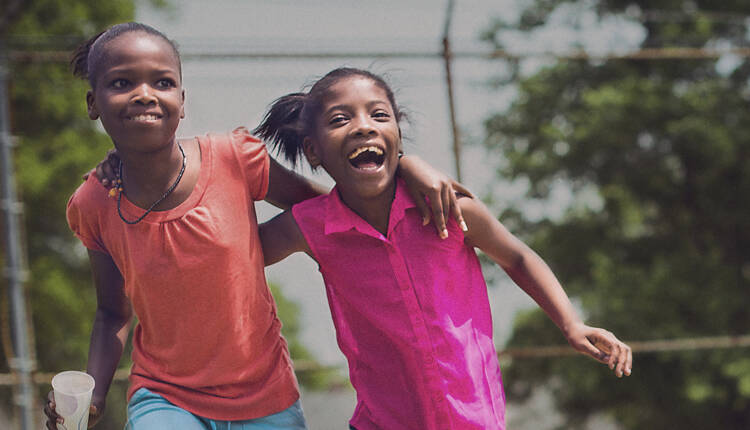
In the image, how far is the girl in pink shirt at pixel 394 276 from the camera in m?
1.46

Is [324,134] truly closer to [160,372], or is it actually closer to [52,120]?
[160,372]

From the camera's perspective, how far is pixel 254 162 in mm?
1551

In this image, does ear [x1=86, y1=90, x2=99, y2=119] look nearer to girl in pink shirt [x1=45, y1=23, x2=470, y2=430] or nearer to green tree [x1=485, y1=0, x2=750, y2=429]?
girl in pink shirt [x1=45, y1=23, x2=470, y2=430]

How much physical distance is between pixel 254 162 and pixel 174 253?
26 centimetres

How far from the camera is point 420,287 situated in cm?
149

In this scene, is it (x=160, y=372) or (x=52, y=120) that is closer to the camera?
(x=160, y=372)

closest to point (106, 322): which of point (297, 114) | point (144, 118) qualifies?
point (144, 118)

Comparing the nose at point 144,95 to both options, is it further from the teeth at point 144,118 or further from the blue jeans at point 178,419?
the blue jeans at point 178,419

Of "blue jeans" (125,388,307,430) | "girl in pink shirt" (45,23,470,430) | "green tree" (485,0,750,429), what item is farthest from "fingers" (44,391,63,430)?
"green tree" (485,0,750,429)

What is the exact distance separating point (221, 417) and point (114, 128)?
1.87 ft

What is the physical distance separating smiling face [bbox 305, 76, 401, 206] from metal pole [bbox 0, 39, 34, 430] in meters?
2.31

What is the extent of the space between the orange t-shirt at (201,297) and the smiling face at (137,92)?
15 cm

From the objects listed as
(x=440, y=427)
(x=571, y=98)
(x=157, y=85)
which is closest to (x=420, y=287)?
(x=440, y=427)

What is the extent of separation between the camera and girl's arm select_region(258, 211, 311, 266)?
5.08 feet
